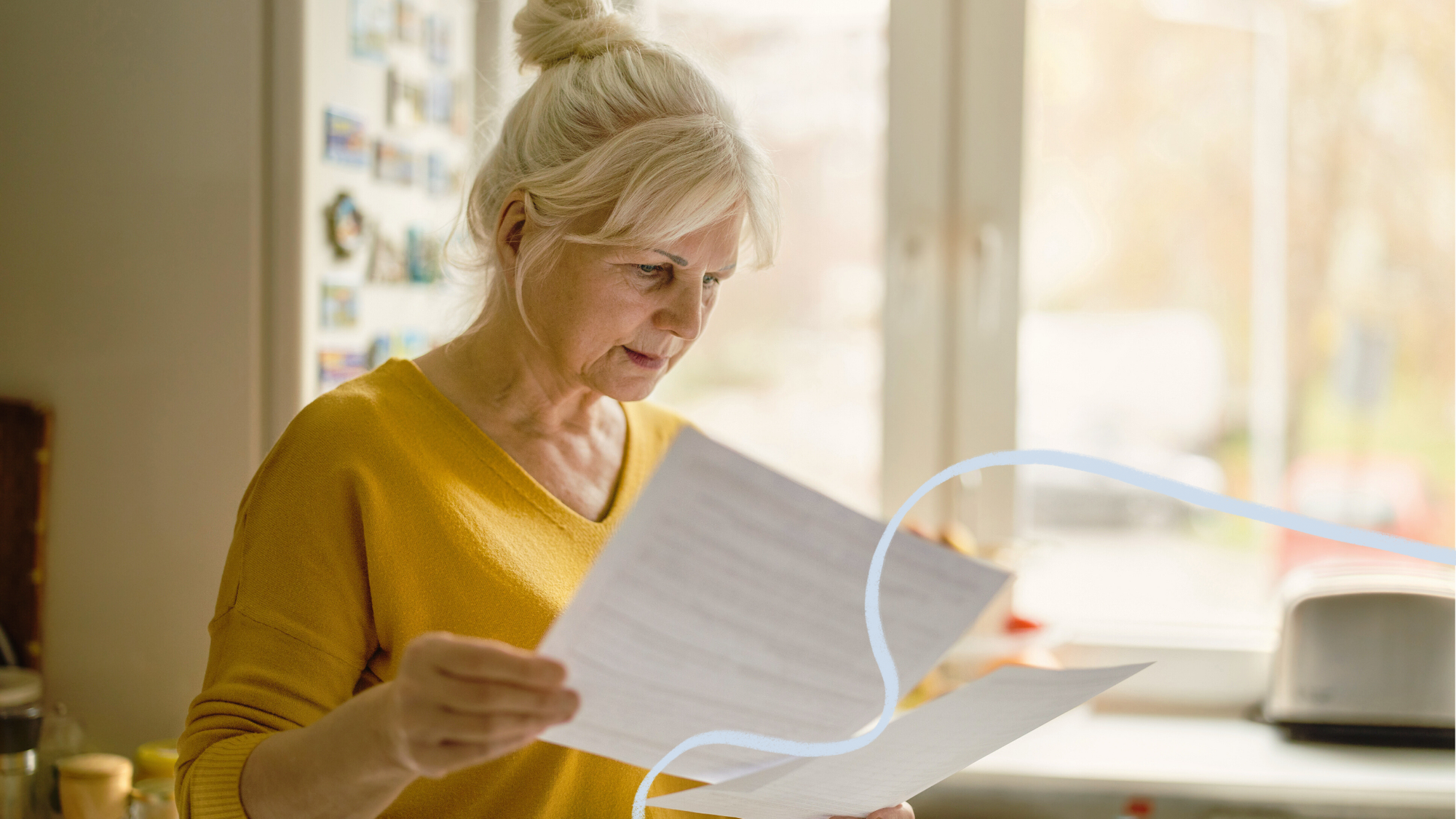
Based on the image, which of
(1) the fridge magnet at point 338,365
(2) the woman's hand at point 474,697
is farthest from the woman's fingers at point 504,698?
(1) the fridge magnet at point 338,365

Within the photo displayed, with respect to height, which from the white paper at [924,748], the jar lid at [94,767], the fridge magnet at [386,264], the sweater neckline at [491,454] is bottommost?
the jar lid at [94,767]

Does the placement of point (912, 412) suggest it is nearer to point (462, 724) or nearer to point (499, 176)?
point (499, 176)

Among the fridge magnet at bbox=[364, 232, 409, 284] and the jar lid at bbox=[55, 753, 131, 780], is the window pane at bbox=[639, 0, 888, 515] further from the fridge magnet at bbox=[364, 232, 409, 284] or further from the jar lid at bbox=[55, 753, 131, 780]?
the jar lid at bbox=[55, 753, 131, 780]

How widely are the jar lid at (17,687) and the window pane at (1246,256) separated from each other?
123cm

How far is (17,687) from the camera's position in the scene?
3.56 ft

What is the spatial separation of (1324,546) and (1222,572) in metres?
0.14

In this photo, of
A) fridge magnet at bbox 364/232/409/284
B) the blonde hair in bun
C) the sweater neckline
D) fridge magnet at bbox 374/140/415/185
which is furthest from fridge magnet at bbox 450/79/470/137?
the sweater neckline

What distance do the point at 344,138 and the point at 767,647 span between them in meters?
0.91

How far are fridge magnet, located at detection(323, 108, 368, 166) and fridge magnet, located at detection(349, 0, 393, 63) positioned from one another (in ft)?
0.26

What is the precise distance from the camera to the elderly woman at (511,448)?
2.24ft

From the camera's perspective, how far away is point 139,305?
1.12m

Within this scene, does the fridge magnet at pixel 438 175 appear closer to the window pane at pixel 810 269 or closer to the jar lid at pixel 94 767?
the window pane at pixel 810 269

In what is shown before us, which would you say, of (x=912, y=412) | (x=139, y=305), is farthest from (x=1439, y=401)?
(x=139, y=305)

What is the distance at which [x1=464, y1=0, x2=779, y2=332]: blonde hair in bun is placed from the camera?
2.49 ft
